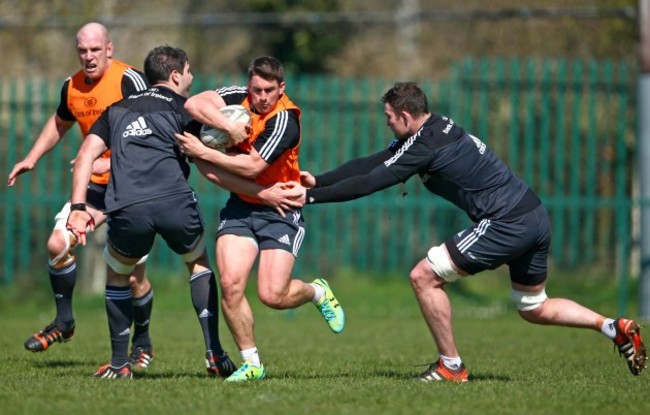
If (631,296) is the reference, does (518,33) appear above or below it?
above

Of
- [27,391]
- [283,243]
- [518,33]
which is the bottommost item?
[27,391]

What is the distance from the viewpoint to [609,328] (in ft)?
27.0

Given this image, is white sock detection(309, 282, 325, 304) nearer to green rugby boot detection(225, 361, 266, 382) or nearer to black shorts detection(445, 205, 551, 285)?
green rugby boot detection(225, 361, 266, 382)

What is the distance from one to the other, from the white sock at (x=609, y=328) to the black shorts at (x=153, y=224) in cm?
302

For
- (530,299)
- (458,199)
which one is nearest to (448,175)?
(458,199)

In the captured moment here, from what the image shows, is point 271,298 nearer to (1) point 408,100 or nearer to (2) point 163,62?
(1) point 408,100

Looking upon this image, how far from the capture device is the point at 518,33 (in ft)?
67.3

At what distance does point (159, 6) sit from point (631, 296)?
10641 millimetres

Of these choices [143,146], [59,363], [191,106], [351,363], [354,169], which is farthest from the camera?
[351,363]

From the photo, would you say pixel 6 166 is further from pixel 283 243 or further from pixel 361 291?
pixel 283 243

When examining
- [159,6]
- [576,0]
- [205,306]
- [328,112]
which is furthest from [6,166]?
[576,0]

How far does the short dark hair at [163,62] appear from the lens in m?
8.24

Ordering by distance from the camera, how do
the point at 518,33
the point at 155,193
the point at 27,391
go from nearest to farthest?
1. the point at 27,391
2. the point at 155,193
3. the point at 518,33

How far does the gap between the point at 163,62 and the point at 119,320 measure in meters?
1.91
